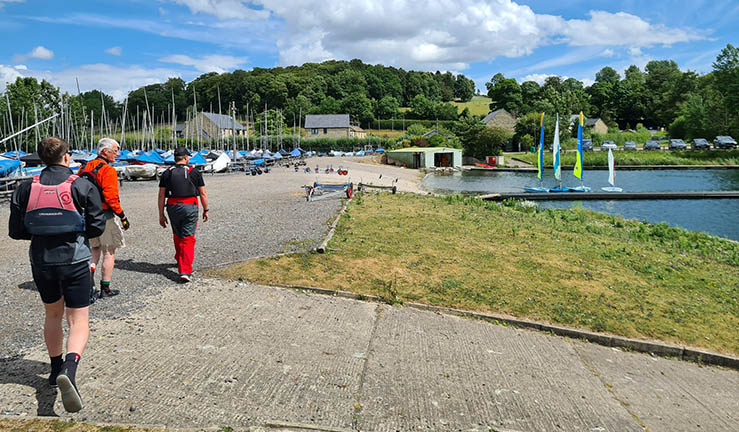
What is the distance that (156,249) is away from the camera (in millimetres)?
9703

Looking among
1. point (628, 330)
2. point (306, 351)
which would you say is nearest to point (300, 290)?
point (306, 351)

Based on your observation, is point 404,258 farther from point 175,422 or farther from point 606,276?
point 175,422

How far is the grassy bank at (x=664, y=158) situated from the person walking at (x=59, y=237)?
228 ft

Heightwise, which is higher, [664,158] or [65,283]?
[664,158]

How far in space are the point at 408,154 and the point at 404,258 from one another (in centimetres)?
5811

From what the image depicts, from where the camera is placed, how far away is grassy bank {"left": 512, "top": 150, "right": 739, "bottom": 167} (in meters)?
65.0

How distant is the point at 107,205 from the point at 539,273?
763cm

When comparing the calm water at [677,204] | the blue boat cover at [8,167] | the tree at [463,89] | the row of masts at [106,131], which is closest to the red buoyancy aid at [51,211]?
the calm water at [677,204]

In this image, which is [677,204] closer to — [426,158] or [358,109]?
[426,158]

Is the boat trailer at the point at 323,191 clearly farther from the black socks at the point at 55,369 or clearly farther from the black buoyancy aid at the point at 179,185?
the black socks at the point at 55,369

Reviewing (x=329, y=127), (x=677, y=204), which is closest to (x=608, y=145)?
(x=677, y=204)

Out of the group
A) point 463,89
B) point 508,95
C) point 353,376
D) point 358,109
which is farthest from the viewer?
point 463,89

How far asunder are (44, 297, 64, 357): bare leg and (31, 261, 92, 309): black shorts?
2.0 inches

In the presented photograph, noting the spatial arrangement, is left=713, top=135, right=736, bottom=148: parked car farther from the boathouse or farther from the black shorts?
the black shorts
